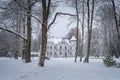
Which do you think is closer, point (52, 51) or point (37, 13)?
point (37, 13)

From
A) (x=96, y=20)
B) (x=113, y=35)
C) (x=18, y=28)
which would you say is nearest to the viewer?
(x=96, y=20)

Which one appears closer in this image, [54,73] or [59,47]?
[54,73]

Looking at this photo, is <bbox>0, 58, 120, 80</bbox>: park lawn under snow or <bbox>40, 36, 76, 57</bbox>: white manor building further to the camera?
<bbox>40, 36, 76, 57</bbox>: white manor building

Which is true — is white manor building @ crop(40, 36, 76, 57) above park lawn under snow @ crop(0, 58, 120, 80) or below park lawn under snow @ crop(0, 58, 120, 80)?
above

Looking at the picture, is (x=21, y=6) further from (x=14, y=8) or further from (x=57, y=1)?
(x=57, y=1)

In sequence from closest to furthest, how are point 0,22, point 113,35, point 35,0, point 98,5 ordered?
1. point 35,0
2. point 0,22
3. point 98,5
4. point 113,35

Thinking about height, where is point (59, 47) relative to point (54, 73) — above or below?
above

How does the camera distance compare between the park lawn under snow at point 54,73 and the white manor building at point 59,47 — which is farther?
the white manor building at point 59,47

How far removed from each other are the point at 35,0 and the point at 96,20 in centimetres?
1522

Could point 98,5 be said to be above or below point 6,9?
above

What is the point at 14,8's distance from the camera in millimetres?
18109

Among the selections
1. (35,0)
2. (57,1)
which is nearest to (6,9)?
(35,0)

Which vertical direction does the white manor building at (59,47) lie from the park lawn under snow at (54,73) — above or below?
above

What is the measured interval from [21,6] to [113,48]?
44.7m
